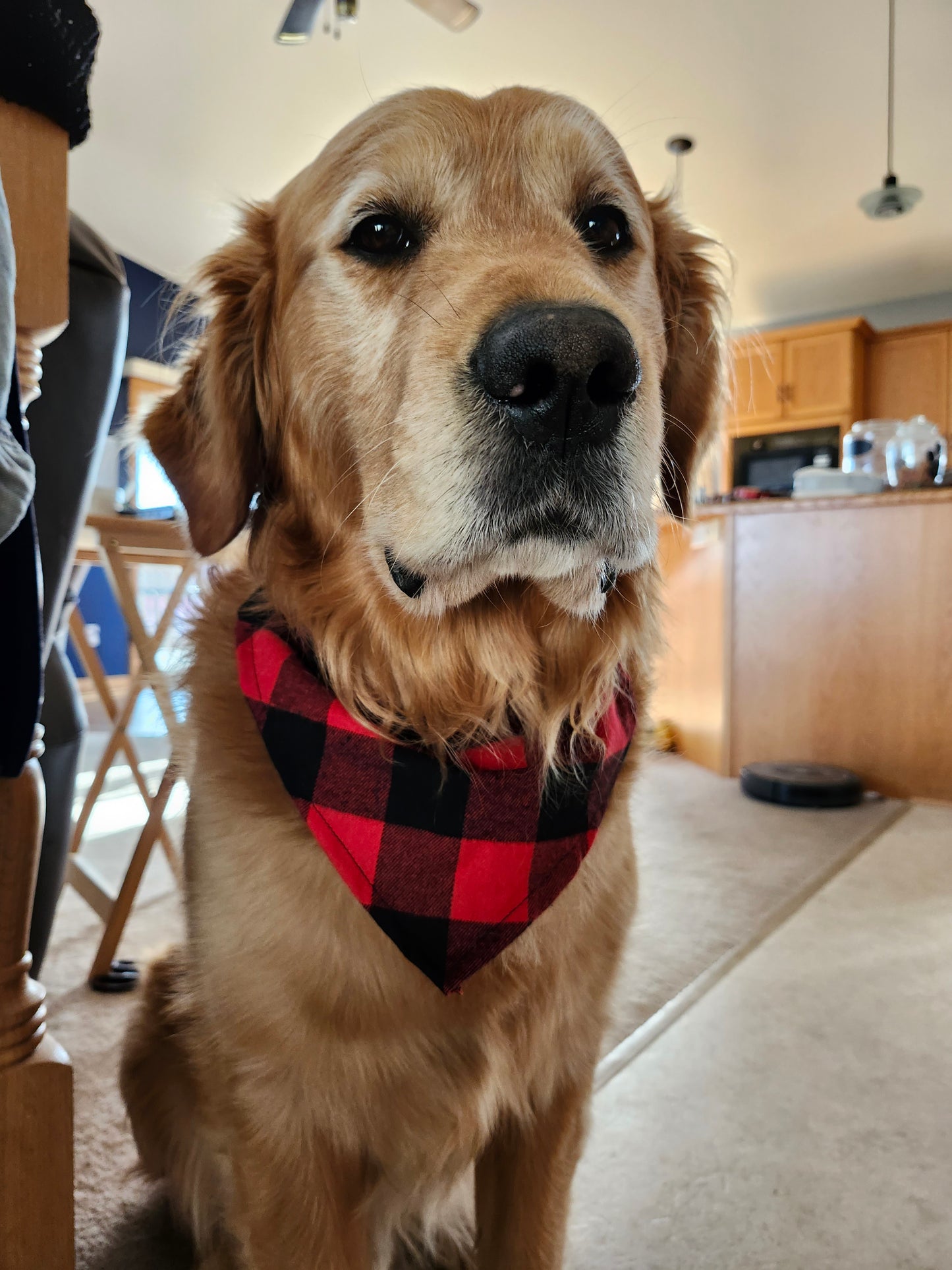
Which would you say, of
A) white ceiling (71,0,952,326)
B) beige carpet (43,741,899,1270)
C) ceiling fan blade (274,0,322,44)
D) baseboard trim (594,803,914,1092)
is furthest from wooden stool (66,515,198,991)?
ceiling fan blade (274,0,322,44)

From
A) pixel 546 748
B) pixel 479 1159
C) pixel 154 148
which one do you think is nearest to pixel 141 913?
pixel 479 1159

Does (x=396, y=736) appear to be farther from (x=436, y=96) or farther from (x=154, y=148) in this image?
(x=154, y=148)

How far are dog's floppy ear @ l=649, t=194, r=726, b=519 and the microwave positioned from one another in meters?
6.44

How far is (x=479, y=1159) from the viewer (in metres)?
0.99

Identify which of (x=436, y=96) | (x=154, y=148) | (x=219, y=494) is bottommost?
(x=219, y=494)

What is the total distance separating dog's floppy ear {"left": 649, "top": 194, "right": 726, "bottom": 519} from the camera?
1171 millimetres

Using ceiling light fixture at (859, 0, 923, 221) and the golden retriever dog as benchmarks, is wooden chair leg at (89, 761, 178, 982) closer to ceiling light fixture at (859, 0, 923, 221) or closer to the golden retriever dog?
the golden retriever dog

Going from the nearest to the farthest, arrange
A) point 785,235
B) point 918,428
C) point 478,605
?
point 478,605 → point 918,428 → point 785,235

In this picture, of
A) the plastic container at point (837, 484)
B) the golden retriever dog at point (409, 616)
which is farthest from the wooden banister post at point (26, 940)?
the plastic container at point (837, 484)

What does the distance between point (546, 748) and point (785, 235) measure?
6.25 meters

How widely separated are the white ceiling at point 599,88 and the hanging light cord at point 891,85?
0.14ft

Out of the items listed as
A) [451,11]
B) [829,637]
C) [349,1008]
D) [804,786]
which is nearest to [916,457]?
[829,637]

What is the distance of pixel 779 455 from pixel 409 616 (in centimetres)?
732

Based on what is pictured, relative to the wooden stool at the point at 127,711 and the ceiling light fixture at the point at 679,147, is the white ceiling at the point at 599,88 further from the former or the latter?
the wooden stool at the point at 127,711
